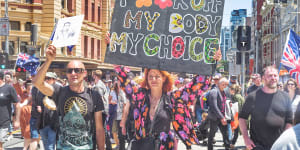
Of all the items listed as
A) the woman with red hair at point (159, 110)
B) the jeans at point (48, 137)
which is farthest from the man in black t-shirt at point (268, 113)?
the jeans at point (48, 137)

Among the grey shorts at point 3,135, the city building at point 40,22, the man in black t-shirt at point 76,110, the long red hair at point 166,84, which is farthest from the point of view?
the city building at point 40,22

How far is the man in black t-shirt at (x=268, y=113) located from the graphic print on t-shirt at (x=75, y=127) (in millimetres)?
2142

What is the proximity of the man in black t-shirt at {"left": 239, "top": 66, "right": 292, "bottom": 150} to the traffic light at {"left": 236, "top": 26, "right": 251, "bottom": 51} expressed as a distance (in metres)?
7.94

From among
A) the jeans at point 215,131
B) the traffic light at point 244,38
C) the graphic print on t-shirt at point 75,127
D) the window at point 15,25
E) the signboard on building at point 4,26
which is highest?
the window at point 15,25

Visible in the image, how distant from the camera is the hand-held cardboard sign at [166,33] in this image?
5.87m

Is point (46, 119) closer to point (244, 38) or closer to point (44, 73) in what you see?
point (44, 73)

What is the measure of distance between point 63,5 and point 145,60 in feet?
97.2

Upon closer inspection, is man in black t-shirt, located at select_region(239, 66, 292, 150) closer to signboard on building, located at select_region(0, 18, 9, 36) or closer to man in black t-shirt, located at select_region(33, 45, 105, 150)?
man in black t-shirt, located at select_region(33, 45, 105, 150)

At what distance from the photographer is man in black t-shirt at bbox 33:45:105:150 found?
4.81 m

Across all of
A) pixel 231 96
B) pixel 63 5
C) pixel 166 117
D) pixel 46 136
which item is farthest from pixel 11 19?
pixel 166 117

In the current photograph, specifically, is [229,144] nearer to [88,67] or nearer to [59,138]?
[59,138]

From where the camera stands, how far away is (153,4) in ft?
19.8

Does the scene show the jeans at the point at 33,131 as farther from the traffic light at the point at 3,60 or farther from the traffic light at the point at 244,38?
the traffic light at the point at 3,60

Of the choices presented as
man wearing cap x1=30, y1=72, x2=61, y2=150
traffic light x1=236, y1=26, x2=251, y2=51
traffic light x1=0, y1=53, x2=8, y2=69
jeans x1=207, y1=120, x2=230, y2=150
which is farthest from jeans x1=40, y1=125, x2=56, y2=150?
traffic light x1=0, y1=53, x2=8, y2=69
